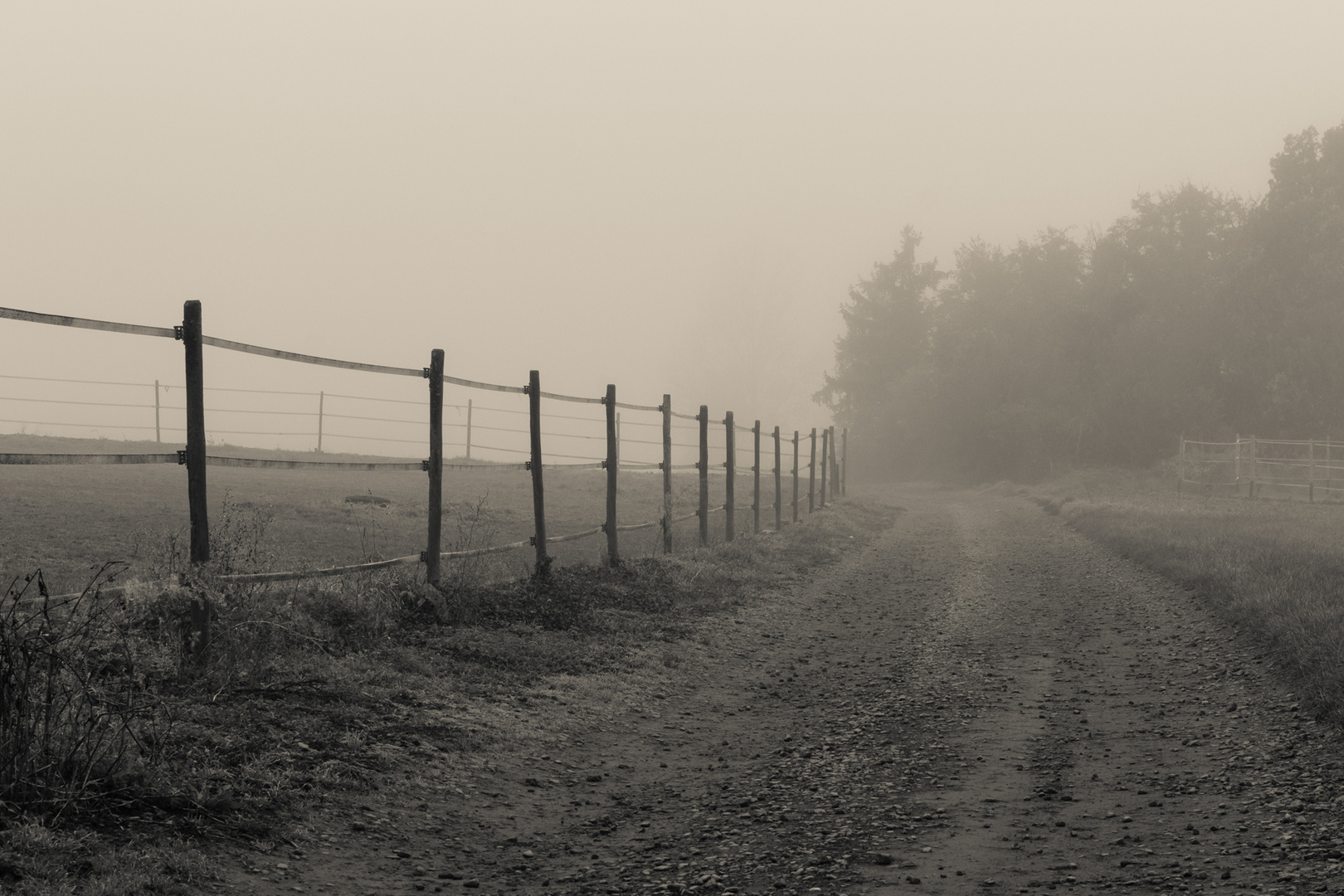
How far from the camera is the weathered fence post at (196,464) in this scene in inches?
220

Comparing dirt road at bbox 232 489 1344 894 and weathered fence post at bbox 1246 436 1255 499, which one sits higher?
weathered fence post at bbox 1246 436 1255 499

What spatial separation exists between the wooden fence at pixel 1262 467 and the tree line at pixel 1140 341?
1892 mm

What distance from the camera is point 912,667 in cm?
730

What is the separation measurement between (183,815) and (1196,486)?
3538cm

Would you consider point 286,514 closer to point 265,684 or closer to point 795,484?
point 265,684

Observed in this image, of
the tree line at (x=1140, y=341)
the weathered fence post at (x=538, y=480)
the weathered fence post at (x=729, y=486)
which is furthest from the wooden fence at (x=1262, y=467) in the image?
the weathered fence post at (x=538, y=480)

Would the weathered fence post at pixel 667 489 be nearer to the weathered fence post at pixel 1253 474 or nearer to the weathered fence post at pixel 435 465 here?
the weathered fence post at pixel 435 465

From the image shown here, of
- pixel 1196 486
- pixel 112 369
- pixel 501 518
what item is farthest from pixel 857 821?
pixel 112 369

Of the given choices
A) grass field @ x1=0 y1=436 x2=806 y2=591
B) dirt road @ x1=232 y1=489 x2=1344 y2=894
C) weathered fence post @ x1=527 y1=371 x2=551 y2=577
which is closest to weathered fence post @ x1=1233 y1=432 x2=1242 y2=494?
grass field @ x1=0 y1=436 x2=806 y2=591

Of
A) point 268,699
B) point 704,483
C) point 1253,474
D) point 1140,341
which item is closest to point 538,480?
point 268,699

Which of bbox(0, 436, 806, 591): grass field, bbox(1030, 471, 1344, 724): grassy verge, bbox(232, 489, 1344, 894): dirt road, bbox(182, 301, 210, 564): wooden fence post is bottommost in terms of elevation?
bbox(232, 489, 1344, 894): dirt road

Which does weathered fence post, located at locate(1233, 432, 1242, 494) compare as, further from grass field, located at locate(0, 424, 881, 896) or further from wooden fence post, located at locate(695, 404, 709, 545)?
grass field, located at locate(0, 424, 881, 896)

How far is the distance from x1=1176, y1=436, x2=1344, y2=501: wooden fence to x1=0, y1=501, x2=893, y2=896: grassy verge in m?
26.3

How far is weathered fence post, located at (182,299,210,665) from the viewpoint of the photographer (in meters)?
5.60
